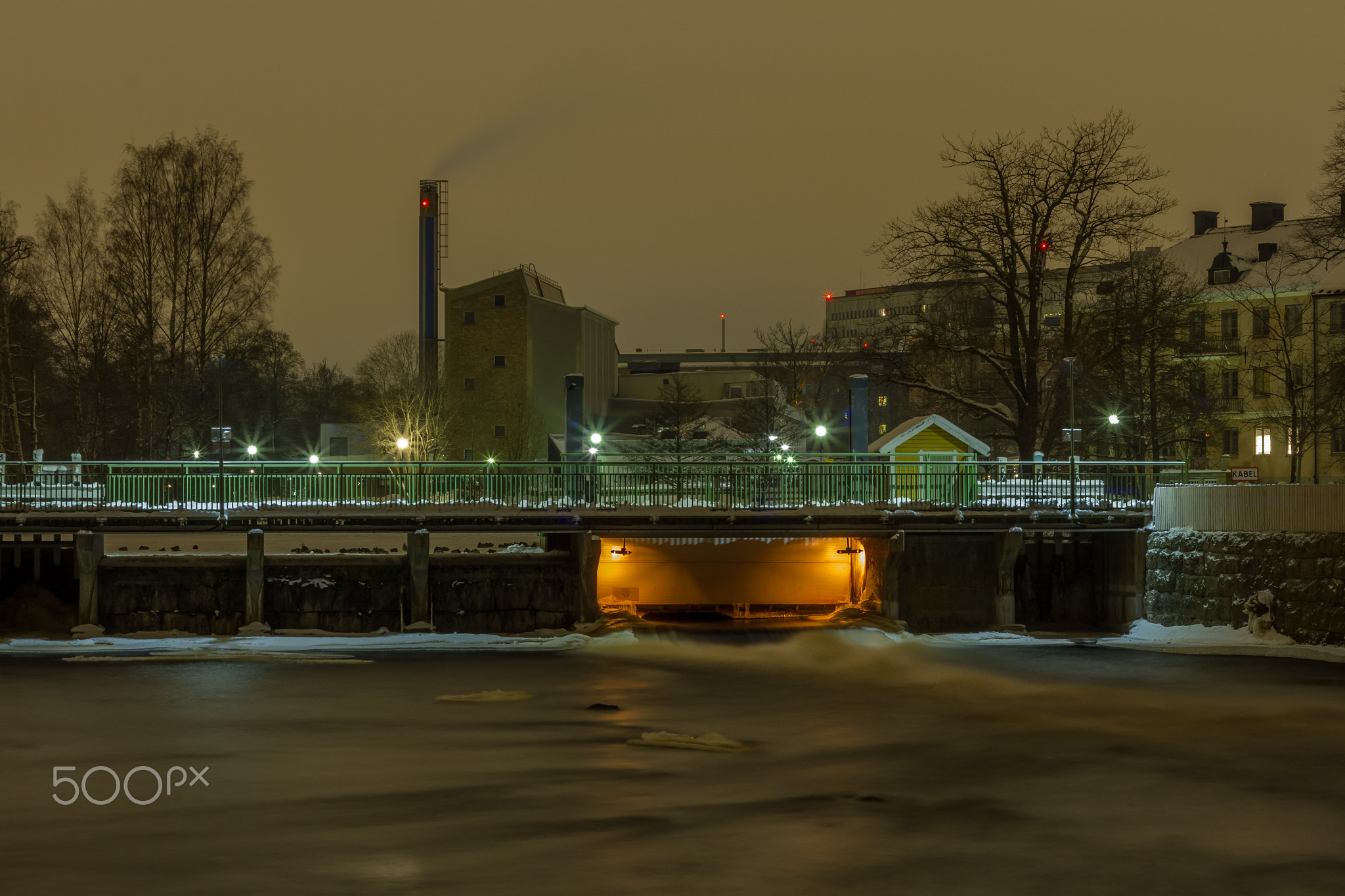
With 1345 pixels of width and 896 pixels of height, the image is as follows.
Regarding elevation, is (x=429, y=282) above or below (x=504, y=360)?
above

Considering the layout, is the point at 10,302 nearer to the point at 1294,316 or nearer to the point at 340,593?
the point at 340,593

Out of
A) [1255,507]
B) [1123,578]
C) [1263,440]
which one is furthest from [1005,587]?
[1263,440]

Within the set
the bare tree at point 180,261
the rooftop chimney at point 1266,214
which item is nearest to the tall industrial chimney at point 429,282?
the bare tree at point 180,261

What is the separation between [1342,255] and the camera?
61.1 m

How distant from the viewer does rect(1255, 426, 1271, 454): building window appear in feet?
220

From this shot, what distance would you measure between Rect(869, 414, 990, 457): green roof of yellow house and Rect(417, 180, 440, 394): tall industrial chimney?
109 ft

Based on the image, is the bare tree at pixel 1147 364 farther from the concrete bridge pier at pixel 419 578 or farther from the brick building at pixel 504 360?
the brick building at pixel 504 360

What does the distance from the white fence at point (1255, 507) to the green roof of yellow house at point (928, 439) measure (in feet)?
43.3

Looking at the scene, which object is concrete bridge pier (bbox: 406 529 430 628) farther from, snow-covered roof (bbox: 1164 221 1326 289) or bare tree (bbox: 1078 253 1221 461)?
snow-covered roof (bbox: 1164 221 1326 289)

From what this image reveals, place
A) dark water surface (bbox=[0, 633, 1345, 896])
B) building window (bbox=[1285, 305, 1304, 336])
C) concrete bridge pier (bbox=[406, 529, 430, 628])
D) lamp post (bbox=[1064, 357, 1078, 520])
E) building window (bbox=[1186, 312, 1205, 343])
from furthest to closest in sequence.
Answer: building window (bbox=[1186, 312, 1205, 343])
building window (bbox=[1285, 305, 1304, 336])
lamp post (bbox=[1064, 357, 1078, 520])
concrete bridge pier (bbox=[406, 529, 430, 628])
dark water surface (bbox=[0, 633, 1345, 896])

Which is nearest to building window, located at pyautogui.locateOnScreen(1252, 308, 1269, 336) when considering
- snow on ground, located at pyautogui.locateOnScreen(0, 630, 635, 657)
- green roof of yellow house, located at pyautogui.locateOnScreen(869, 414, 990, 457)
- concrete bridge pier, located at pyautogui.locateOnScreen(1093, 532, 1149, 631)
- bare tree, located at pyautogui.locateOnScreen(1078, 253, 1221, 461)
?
bare tree, located at pyautogui.locateOnScreen(1078, 253, 1221, 461)

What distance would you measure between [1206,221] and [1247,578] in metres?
52.3

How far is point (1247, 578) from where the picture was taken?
29.0 m

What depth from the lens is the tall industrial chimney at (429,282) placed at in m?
74.1
